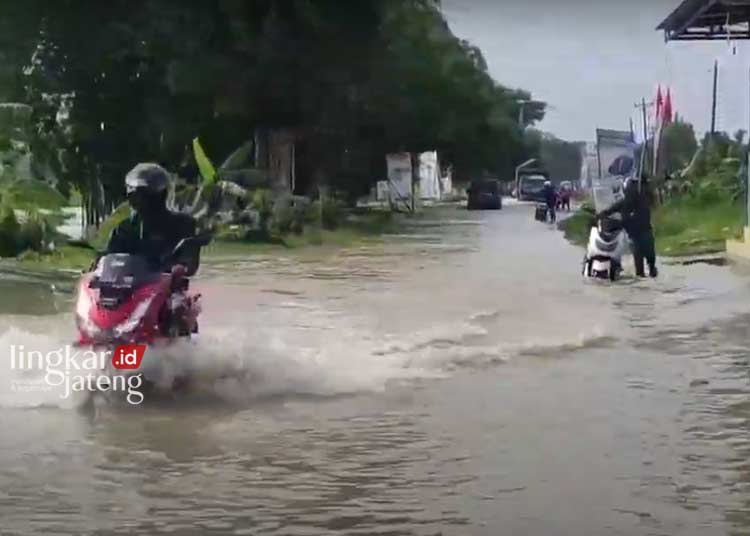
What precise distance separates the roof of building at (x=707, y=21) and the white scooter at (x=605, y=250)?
63cm

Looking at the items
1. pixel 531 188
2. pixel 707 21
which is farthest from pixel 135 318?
pixel 707 21

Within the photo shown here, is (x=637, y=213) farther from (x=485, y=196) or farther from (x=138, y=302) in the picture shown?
(x=138, y=302)

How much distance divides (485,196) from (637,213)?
489mm

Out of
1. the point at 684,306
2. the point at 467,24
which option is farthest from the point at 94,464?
the point at 684,306

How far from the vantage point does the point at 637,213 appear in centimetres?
432

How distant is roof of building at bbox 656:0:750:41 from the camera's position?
3.96m

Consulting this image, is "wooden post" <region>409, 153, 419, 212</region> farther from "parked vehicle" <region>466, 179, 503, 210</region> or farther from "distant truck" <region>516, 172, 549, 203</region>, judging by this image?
"distant truck" <region>516, 172, 549, 203</region>

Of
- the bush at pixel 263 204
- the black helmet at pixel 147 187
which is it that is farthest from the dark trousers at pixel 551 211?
the black helmet at pixel 147 187

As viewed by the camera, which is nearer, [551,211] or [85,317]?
[85,317]

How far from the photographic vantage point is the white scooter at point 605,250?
431cm

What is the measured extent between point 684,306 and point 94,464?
199 centimetres

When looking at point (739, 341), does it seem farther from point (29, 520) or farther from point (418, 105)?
point (29, 520)

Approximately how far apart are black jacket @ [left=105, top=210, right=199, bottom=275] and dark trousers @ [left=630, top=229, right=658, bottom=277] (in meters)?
1.42

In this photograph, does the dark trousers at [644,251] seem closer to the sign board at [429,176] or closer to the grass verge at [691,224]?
the grass verge at [691,224]
